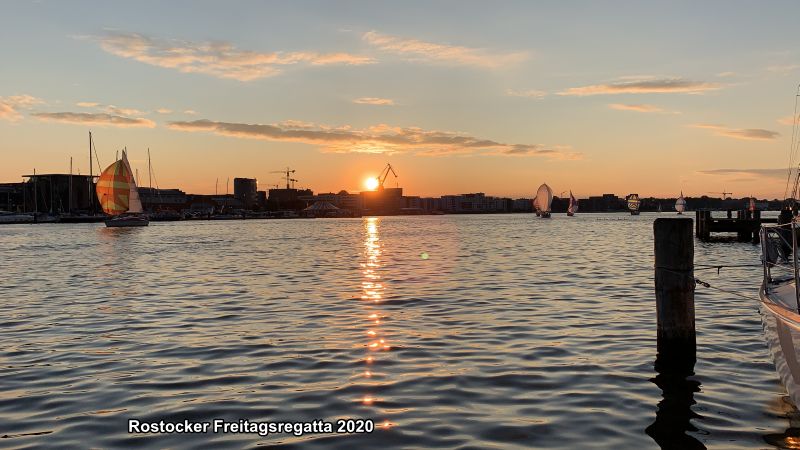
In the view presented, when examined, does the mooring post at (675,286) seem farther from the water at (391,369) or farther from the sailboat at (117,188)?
the sailboat at (117,188)

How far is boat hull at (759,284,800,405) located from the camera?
8703mm

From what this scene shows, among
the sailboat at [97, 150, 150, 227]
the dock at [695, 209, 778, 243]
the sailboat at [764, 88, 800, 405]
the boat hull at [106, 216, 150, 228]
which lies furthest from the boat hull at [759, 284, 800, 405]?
the boat hull at [106, 216, 150, 228]

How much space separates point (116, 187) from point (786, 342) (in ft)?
391

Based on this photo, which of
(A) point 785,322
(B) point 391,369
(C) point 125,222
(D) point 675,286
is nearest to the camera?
(A) point 785,322

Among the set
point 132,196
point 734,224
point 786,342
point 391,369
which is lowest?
point 391,369

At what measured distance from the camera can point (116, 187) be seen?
114750mm

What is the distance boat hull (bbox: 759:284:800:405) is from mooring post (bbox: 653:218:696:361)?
4.78 feet

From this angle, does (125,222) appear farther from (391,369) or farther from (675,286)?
(675,286)

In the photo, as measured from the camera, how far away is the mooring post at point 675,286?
11.8 m

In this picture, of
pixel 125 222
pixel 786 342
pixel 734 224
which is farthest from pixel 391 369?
pixel 125 222

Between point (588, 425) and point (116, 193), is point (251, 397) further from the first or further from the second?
point (116, 193)

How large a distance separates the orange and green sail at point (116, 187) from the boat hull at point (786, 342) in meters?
117

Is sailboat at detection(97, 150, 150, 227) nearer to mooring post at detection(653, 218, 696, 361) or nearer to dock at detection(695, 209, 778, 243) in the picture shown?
dock at detection(695, 209, 778, 243)

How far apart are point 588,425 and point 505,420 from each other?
Result: 1.14m
